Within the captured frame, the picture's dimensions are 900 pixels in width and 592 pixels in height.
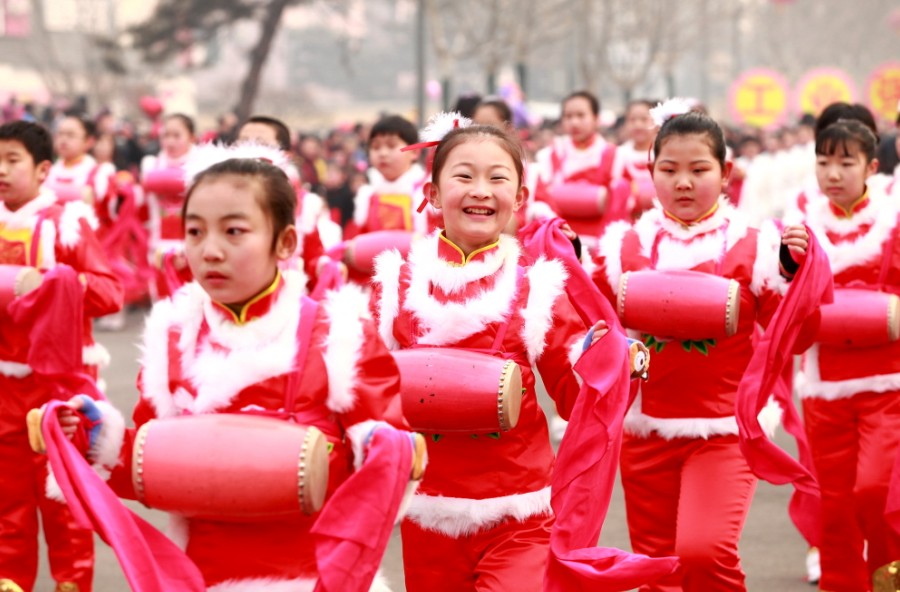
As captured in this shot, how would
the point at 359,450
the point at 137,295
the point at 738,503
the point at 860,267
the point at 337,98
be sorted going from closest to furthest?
1. the point at 359,450
2. the point at 738,503
3. the point at 860,267
4. the point at 137,295
5. the point at 337,98

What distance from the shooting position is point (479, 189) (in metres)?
4.22

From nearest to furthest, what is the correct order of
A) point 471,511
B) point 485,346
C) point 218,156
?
point 218,156, point 471,511, point 485,346

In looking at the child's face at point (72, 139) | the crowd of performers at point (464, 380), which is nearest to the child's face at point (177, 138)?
the child's face at point (72, 139)

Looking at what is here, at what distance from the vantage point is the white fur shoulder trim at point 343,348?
11.4ft

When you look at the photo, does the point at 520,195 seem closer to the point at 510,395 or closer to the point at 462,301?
the point at 462,301

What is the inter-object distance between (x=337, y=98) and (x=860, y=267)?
68.2 m

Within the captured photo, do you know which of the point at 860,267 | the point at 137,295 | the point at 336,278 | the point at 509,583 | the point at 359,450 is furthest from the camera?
the point at 137,295

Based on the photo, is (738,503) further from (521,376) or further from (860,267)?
(860,267)

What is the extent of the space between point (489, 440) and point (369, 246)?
3.61 meters

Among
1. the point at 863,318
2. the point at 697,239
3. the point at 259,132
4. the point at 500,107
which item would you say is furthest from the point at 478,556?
the point at 500,107

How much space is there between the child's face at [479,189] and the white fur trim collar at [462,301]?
92 mm

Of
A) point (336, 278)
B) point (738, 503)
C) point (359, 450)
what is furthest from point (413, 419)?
point (336, 278)

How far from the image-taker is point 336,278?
6230mm

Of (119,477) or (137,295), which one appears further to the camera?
(137,295)
